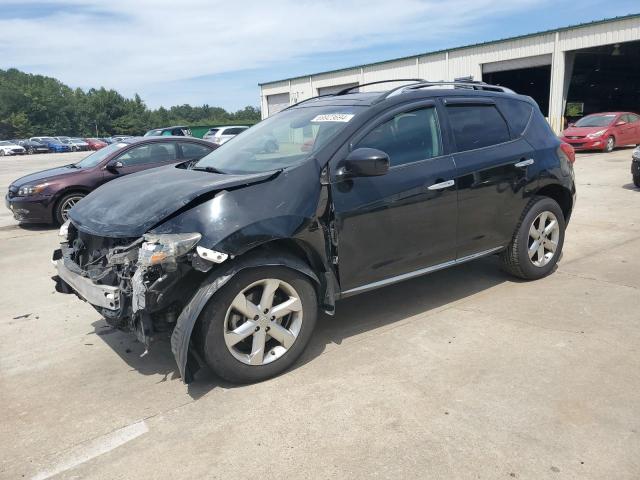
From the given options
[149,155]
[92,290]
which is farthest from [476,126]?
[149,155]

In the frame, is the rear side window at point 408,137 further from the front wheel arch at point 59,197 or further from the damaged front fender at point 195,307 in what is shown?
the front wheel arch at point 59,197

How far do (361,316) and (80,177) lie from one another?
6448mm

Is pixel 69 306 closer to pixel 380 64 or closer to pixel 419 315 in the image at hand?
pixel 419 315

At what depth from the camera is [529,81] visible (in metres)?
38.7

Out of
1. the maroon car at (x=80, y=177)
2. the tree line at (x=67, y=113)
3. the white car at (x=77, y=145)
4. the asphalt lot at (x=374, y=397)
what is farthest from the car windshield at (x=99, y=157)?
Result: the tree line at (x=67, y=113)

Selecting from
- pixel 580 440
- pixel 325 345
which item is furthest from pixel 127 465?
pixel 580 440

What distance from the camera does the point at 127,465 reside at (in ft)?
8.53

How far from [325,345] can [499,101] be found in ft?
9.08

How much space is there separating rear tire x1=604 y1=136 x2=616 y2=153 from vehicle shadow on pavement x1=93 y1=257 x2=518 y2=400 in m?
15.6

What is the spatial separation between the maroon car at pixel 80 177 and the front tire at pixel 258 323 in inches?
215

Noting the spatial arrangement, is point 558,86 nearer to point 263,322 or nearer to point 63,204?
→ point 63,204

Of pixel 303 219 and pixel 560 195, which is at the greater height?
pixel 303 219

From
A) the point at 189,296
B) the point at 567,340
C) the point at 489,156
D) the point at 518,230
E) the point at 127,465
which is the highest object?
the point at 489,156

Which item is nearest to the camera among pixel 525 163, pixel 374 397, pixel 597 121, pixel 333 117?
pixel 374 397
